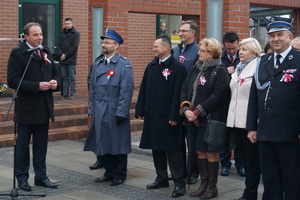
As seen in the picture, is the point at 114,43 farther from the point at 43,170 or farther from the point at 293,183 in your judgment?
the point at 293,183

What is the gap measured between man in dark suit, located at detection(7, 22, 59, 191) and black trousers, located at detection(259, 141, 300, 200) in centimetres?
280

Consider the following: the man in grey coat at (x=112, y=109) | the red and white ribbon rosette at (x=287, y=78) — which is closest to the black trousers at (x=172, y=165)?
the man in grey coat at (x=112, y=109)

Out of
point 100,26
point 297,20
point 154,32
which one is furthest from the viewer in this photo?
point 154,32

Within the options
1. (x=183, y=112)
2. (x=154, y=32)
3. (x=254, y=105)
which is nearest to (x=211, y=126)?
(x=183, y=112)

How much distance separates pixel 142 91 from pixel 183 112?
80 cm

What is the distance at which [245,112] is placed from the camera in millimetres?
6703

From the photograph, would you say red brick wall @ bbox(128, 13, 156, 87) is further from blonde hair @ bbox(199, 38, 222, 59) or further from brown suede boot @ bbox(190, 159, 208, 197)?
brown suede boot @ bbox(190, 159, 208, 197)

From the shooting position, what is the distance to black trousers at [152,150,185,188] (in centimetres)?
717

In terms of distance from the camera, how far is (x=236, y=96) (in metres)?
6.82

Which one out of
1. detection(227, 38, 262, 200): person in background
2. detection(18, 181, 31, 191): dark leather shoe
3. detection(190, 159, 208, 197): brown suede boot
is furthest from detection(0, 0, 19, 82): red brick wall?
detection(227, 38, 262, 200): person in background

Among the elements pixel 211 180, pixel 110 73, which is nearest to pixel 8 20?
pixel 110 73

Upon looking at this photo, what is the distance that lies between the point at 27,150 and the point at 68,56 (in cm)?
613

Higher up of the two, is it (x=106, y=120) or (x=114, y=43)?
(x=114, y=43)

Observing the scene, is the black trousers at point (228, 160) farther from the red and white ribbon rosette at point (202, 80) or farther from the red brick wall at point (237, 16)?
the red brick wall at point (237, 16)
